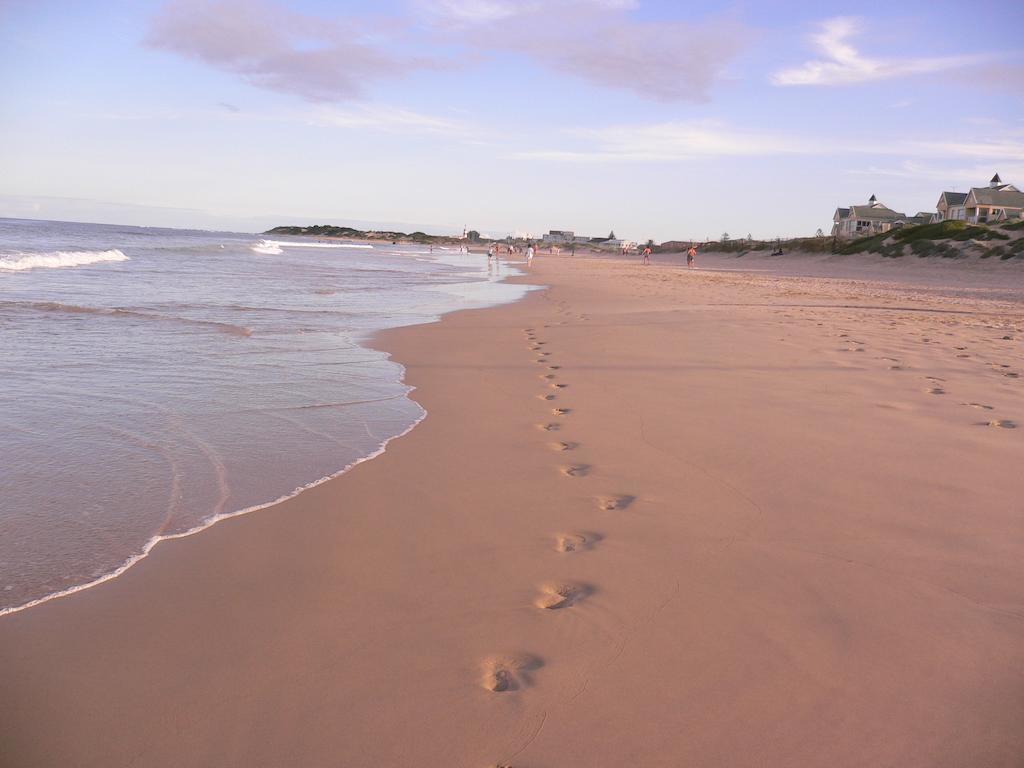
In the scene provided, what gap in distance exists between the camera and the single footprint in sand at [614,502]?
392 cm

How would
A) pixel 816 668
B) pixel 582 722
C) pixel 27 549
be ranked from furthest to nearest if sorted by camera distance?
pixel 27 549 < pixel 816 668 < pixel 582 722

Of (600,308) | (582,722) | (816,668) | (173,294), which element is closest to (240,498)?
(582,722)

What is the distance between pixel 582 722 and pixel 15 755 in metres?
1.63

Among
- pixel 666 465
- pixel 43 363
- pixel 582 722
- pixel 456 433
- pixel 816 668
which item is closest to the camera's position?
pixel 582 722

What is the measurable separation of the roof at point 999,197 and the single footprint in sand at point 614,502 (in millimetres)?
79009

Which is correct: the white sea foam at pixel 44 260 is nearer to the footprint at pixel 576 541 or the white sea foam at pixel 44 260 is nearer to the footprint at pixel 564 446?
the footprint at pixel 564 446

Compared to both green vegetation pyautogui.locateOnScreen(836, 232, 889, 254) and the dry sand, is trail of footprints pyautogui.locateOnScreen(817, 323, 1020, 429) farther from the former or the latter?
green vegetation pyautogui.locateOnScreen(836, 232, 889, 254)

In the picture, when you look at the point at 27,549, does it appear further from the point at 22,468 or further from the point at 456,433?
the point at 456,433

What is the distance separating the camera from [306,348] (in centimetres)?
909

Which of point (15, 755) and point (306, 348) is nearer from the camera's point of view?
point (15, 755)

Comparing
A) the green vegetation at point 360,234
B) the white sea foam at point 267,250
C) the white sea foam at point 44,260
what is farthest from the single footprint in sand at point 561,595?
the green vegetation at point 360,234

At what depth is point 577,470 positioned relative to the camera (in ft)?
14.9

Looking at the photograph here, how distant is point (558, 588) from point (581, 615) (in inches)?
9.7

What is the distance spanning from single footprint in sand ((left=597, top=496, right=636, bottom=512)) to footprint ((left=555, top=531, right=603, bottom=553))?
363 millimetres
